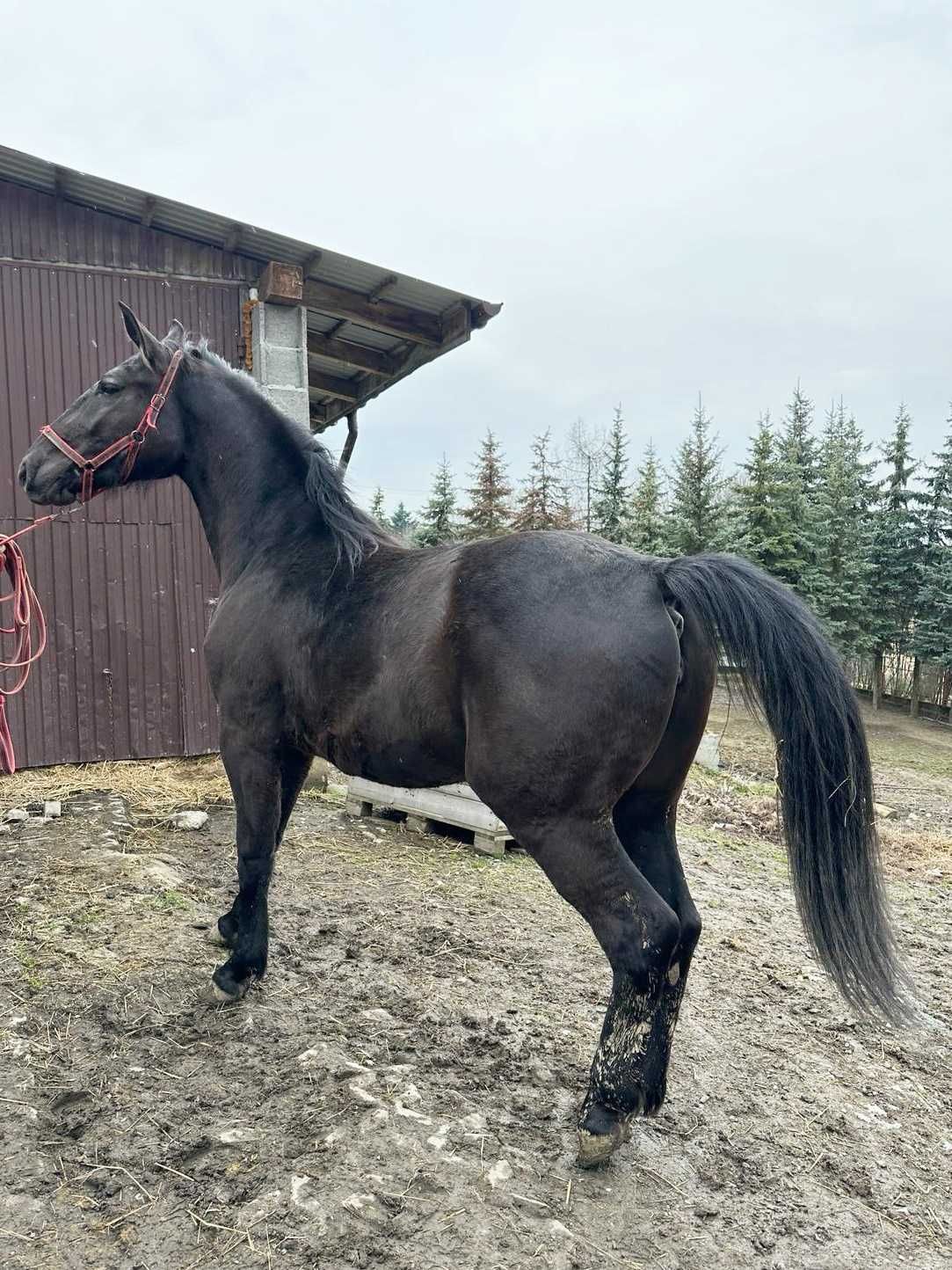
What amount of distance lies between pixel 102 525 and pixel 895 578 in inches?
768

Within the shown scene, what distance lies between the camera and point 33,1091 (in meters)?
2.52

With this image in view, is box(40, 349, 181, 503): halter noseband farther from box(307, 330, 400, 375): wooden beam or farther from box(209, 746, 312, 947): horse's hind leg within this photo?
box(307, 330, 400, 375): wooden beam

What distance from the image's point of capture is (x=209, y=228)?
628 centimetres

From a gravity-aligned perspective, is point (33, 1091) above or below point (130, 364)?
below

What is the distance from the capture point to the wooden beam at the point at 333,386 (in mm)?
9992

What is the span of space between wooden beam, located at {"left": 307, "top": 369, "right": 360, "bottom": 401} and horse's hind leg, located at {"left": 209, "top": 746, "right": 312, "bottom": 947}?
24.6ft

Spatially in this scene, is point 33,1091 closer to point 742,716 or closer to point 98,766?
point 98,766

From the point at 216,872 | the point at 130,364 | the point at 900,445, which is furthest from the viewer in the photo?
the point at 900,445

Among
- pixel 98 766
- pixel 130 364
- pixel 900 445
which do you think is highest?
pixel 900 445

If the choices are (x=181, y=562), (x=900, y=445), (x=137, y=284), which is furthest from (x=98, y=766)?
(x=900, y=445)

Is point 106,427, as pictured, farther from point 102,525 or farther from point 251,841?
point 102,525

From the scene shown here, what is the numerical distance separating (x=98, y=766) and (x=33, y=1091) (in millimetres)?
4259

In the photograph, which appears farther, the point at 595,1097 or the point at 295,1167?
the point at 595,1097

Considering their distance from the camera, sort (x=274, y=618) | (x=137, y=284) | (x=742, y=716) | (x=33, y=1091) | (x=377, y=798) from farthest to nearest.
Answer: (x=742, y=716) → (x=137, y=284) → (x=377, y=798) → (x=274, y=618) → (x=33, y=1091)
